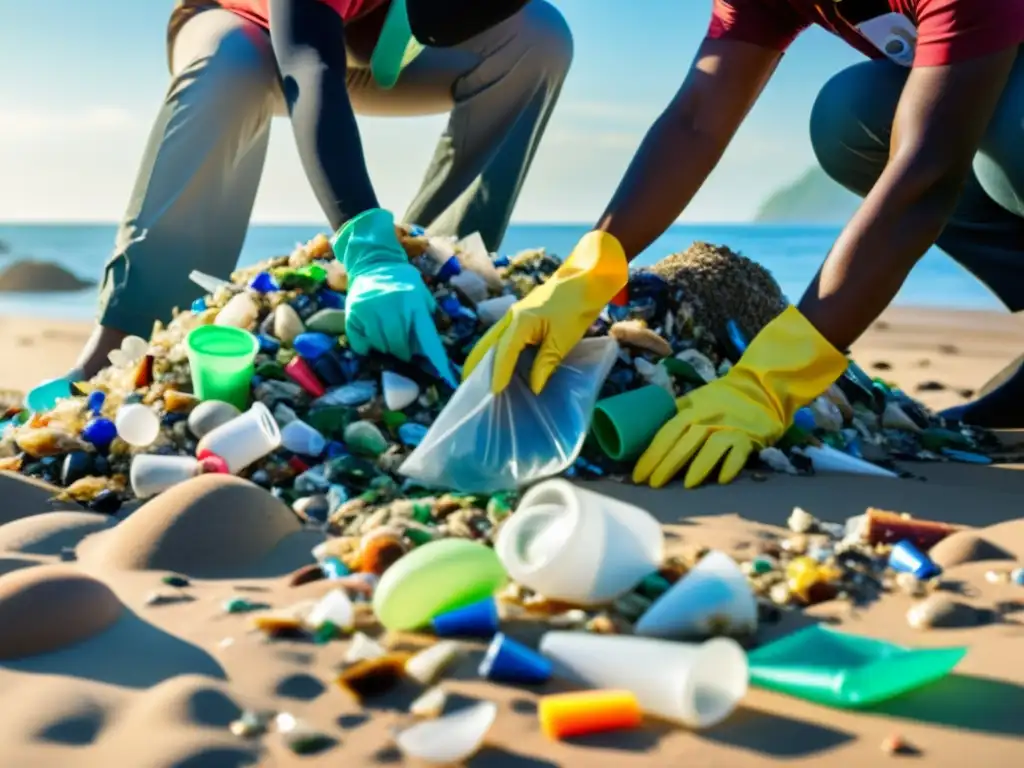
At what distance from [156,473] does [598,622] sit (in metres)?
0.97

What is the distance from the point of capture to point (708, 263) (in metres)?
2.51

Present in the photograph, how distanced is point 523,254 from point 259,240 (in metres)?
21.4

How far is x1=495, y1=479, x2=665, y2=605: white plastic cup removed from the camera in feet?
3.74

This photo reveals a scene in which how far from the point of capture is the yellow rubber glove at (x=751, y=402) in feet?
5.91

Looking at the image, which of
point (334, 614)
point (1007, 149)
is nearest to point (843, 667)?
point (334, 614)

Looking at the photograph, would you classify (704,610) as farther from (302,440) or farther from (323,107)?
(323,107)

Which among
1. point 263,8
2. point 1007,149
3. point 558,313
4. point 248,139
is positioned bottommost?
point 558,313

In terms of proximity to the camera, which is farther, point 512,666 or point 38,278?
point 38,278

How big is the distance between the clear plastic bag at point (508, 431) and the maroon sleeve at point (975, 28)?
82 centimetres

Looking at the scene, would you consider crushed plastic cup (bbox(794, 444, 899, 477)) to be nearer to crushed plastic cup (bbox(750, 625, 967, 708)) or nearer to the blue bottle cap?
the blue bottle cap

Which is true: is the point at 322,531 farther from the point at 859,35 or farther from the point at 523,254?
the point at 859,35

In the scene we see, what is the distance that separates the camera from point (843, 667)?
102 centimetres

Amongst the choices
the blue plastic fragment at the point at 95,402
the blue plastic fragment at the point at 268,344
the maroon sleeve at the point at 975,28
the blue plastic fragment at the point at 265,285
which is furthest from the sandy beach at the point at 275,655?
the maroon sleeve at the point at 975,28

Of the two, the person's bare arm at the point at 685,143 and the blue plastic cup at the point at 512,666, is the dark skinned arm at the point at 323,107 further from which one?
the blue plastic cup at the point at 512,666
